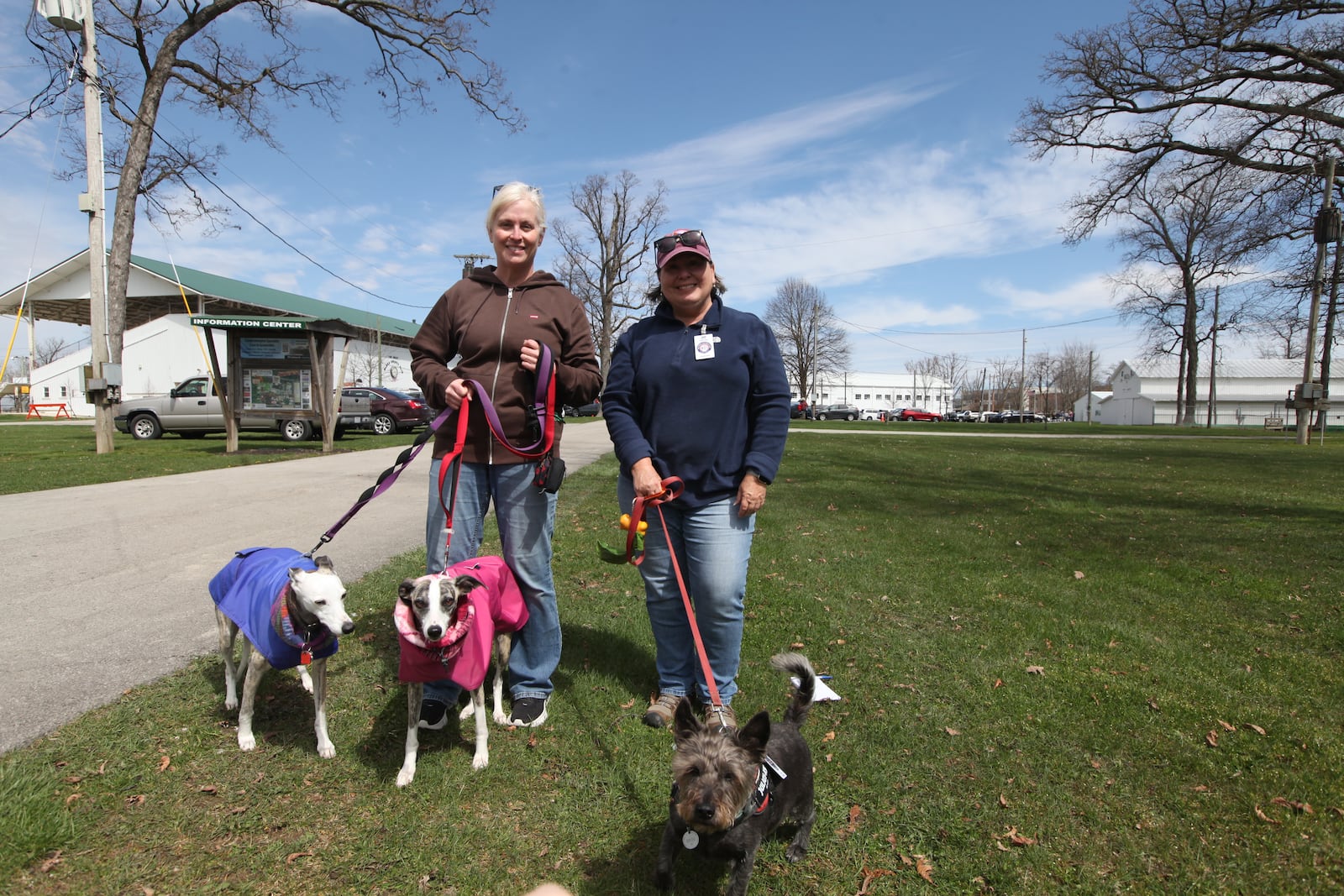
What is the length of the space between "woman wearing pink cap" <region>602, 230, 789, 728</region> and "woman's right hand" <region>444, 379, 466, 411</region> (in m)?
0.69

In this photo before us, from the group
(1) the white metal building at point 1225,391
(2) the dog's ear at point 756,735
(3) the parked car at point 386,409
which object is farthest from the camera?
(1) the white metal building at point 1225,391

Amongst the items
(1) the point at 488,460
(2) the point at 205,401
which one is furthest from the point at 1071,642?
Answer: (2) the point at 205,401

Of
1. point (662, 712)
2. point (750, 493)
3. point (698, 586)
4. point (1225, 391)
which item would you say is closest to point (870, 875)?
point (662, 712)

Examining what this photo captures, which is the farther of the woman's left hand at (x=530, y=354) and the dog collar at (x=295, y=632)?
the woman's left hand at (x=530, y=354)

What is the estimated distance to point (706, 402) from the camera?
11.0 ft

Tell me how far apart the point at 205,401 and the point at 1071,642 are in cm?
2245

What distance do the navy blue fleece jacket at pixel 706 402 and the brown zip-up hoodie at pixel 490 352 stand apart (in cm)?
32

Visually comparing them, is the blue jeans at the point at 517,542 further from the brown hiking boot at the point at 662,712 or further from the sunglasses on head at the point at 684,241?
the sunglasses on head at the point at 684,241

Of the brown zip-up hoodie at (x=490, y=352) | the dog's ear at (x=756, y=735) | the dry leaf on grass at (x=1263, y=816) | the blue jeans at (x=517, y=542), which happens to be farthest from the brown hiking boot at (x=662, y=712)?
the dry leaf on grass at (x=1263, y=816)

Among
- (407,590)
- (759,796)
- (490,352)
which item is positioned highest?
(490,352)

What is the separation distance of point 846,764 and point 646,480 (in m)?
1.64

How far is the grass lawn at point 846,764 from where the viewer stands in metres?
2.62

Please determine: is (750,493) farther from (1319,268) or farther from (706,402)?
(1319,268)

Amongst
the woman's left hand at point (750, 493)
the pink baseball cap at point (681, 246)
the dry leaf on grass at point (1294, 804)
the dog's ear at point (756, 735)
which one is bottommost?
the dry leaf on grass at point (1294, 804)
